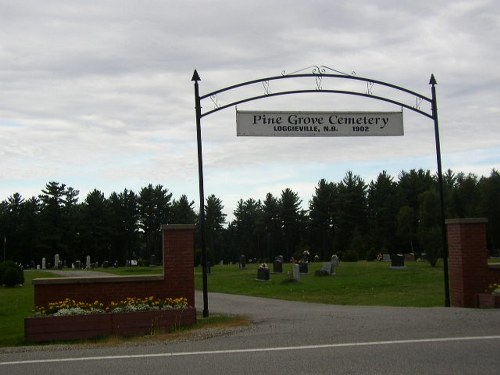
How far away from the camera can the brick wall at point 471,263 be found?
14828mm

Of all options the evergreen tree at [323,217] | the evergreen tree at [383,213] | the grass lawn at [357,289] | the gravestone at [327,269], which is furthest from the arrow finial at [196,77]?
the evergreen tree at [323,217]

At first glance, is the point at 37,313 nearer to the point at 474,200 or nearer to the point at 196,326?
the point at 196,326

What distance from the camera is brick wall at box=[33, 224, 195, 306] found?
41.8 ft

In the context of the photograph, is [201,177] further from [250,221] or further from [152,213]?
[250,221]

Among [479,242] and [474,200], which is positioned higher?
[474,200]

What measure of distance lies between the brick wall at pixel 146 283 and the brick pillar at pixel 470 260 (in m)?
6.55

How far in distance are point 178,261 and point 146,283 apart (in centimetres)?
84

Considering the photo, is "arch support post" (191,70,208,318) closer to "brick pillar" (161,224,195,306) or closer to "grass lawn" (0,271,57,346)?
"brick pillar" (161,224,195,306)

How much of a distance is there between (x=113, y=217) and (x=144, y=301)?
91912 mm

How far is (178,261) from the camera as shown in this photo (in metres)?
13.5

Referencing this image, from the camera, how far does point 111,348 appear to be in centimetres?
1012

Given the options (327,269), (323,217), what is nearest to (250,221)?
(323,217)

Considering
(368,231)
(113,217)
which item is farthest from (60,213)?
(368,231)

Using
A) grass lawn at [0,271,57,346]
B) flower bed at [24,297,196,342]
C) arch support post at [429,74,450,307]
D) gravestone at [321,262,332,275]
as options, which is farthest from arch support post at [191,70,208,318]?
gravestone at [321,262,332,275]
